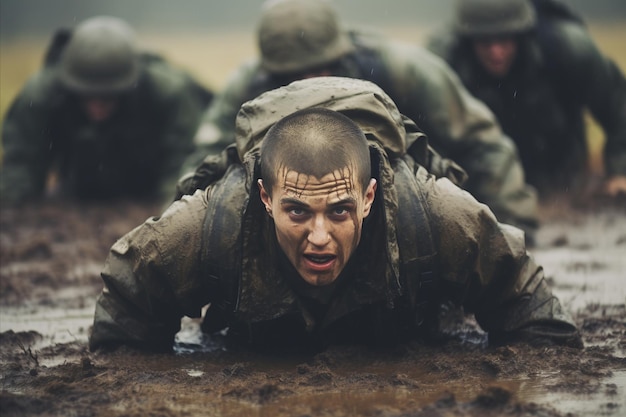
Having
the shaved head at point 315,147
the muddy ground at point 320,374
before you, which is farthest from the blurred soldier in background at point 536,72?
the shaved head at point 315,147

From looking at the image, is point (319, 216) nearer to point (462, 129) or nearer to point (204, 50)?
point (462, 129)

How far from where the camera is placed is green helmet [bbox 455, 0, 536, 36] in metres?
8.33

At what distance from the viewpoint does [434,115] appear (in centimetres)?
721

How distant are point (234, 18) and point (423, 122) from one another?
1645 cm

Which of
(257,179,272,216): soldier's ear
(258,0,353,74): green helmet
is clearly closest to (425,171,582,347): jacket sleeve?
(257,179,272,216): soldier's ear

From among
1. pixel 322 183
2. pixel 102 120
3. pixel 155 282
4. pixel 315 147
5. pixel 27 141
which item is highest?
pixel 315 147

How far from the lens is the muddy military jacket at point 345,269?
4492mm

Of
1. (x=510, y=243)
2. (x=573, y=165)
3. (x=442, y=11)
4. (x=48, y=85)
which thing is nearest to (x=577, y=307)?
(x=510, y=243)

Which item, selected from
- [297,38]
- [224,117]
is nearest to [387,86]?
[297,38]

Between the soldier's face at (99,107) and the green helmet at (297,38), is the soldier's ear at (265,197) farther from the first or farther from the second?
the soldier's face at (99,107)

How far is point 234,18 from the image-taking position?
2325cm

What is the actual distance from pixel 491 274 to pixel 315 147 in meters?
0.84

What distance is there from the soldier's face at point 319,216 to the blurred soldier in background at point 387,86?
2681 millimetres

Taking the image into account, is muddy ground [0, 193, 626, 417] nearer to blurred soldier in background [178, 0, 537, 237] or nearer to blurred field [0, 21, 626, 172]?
blurred soldier in background [178, 0, 537, 237]
